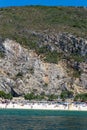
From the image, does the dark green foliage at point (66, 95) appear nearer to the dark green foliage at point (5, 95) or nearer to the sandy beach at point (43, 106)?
the dark green foliage at point (5, 95)

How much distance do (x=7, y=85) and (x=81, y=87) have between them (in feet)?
87.1

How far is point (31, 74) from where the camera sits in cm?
17112

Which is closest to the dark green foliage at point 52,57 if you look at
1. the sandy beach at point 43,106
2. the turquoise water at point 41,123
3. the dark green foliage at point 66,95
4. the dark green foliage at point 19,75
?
the dark green foliage at point 19,75

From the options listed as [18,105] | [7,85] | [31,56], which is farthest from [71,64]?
[18,105]

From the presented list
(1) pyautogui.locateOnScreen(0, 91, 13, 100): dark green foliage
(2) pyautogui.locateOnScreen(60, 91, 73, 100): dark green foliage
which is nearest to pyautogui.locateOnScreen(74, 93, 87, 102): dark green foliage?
(2) pyautogui.locateOnScreen(60, 91, 73, 100): dark green foliage

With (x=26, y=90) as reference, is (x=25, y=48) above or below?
above

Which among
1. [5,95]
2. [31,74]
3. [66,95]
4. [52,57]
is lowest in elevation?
[66,95]

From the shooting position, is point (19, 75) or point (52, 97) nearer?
point (52, 97)

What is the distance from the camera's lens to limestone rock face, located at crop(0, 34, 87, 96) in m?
167

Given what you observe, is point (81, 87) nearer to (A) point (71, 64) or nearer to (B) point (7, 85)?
(A) point (71, 64)

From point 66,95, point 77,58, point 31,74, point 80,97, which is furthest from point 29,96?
point 77,58

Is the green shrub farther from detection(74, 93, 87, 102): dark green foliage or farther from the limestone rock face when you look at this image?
the limestone rock face

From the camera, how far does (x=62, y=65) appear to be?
182 meters

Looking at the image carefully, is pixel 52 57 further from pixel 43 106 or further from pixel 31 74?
pixel 43 106
